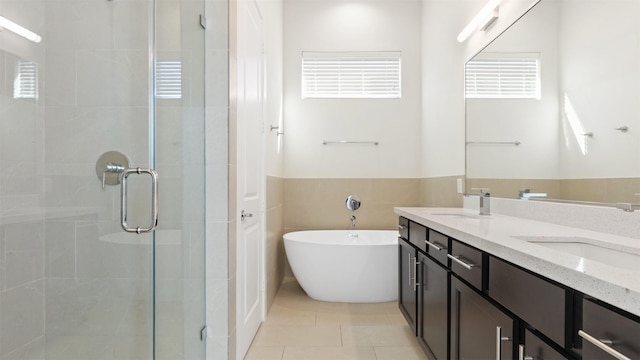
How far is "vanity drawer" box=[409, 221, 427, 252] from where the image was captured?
194cm

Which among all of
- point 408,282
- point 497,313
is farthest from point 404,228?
point 497,313

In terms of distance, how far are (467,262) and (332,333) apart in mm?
1434

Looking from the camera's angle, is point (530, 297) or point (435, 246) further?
point (435, 246)

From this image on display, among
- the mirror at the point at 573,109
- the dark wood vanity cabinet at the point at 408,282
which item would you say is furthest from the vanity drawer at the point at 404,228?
the mirror at the point at 573,109

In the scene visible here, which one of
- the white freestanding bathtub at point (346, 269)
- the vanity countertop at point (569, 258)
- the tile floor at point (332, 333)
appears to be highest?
the vanity countertop at point (569, 258)

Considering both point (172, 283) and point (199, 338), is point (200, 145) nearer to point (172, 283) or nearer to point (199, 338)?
point (172, 283)

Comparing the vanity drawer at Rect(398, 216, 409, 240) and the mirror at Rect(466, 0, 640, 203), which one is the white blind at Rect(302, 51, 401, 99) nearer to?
the mirror at Rect(466, 0, 640, 203)

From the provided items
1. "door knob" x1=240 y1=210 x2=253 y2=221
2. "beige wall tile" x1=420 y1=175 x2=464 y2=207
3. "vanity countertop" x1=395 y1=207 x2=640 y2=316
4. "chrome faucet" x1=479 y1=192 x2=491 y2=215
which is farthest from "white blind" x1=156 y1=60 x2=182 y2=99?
"beige wall tile" x1=420 y1=175 x2=464 y2=207

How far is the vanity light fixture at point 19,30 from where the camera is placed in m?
1.31

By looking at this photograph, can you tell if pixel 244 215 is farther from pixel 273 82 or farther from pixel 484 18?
pixel 484 18

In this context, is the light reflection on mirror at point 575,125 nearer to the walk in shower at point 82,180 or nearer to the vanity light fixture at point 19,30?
the walk in shower at point 82,180

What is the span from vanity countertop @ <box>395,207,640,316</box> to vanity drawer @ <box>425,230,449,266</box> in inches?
1.7

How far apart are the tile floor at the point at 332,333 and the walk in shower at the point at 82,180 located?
0.84m

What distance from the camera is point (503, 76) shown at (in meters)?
2.16
